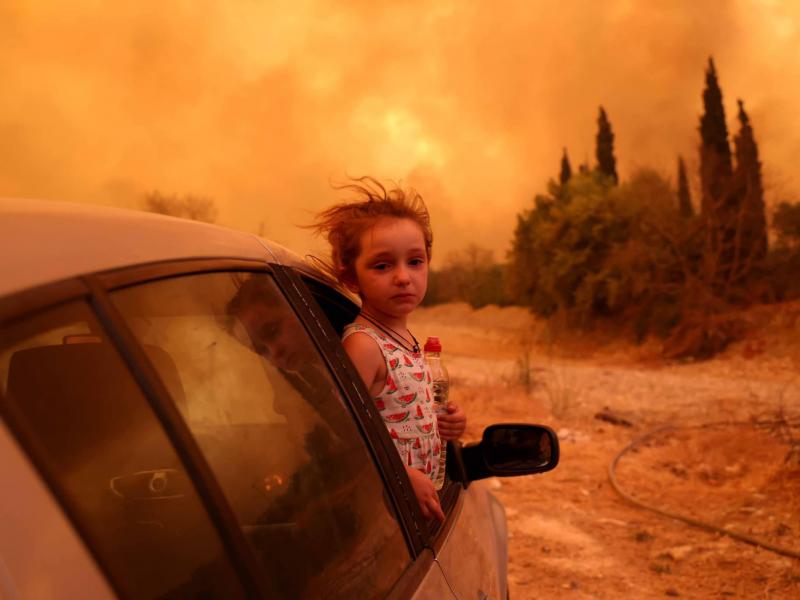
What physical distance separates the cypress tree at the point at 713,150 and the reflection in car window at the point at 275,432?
2391cm

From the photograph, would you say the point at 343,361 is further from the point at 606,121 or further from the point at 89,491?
the point at 606,121

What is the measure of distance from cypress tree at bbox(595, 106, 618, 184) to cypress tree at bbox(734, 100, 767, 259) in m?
7.64

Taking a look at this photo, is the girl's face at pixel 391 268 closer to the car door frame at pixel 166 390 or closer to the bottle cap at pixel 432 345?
the bottle cap at pixel 432 345

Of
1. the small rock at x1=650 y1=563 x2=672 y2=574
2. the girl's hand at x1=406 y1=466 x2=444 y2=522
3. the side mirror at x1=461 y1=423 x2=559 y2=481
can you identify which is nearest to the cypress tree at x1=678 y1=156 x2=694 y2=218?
the small rock at x1=650 y1=563 x2=672 y2=574

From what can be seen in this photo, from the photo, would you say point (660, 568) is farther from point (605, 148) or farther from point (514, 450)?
point (605, 148)

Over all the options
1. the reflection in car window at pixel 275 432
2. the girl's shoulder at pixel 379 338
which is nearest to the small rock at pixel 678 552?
the girl's shoulder at pixel 379 338

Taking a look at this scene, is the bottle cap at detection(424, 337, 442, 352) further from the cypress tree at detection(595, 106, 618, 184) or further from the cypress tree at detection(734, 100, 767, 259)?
the cypress tree at detection(595, 106, 618, 184)

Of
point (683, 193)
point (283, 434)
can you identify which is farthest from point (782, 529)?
→ point (683, 193)

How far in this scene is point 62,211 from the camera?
2.70 ft

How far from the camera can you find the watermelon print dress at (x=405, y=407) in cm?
185

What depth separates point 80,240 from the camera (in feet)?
2.55

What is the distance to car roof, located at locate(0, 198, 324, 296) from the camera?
0.68 metres

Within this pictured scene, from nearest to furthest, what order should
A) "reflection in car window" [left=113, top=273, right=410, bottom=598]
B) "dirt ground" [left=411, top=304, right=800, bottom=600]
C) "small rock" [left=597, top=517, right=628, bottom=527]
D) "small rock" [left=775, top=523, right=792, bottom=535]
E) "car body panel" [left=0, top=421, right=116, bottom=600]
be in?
"car body panel" [left=0, top=421, right=116, bottom=600] < "reflection in car window" [left=113, top=273, right=410, bottom=598] < "dirt ground" [left=411, top=304, right=800, bottom=600] < "small rock" [left=775, top=523, right=792, bottom=535] < "small rock" [left=597, top=517, right=628, bottom=527]

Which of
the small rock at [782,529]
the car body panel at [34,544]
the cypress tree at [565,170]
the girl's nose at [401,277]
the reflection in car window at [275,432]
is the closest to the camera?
the car body panel at [34,544]
